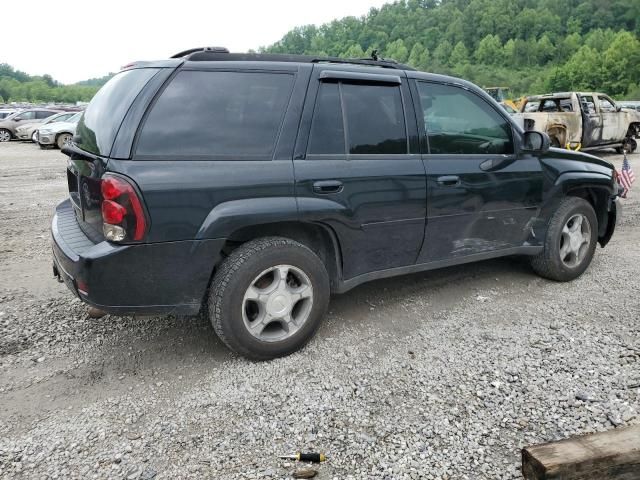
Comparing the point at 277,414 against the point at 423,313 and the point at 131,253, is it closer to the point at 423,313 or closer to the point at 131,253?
the point at 131,253

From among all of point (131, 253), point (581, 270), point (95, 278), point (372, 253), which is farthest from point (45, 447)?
point (581, 270)

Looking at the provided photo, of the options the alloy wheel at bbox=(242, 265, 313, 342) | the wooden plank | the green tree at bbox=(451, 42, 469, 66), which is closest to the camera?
the wooden plank

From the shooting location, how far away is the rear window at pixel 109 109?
286 cm

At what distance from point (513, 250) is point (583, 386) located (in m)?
1.56

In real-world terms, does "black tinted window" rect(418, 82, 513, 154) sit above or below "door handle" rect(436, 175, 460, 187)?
above

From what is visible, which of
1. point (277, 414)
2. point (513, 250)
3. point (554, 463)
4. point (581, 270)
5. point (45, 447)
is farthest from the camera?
point (581, 270)

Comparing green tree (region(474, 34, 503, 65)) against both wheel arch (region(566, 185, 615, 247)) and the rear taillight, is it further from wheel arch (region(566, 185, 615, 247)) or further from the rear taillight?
the rear taillight

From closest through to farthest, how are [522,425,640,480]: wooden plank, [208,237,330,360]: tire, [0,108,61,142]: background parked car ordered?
[522,425,640,480]: wooden plank → [208,237,330,360]: tire → [0,108,61,142]: background parked car

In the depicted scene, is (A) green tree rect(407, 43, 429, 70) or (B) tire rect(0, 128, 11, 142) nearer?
(B) tire rect(0, 128, 11, 142)

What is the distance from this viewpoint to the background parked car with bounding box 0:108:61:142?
24.0 metres

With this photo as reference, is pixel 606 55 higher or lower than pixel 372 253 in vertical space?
higher

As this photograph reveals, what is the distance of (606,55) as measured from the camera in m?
73.4

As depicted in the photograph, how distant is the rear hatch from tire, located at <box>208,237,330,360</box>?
763mm

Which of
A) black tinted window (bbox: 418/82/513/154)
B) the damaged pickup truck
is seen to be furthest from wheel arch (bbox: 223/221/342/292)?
the damaged pickup truck
